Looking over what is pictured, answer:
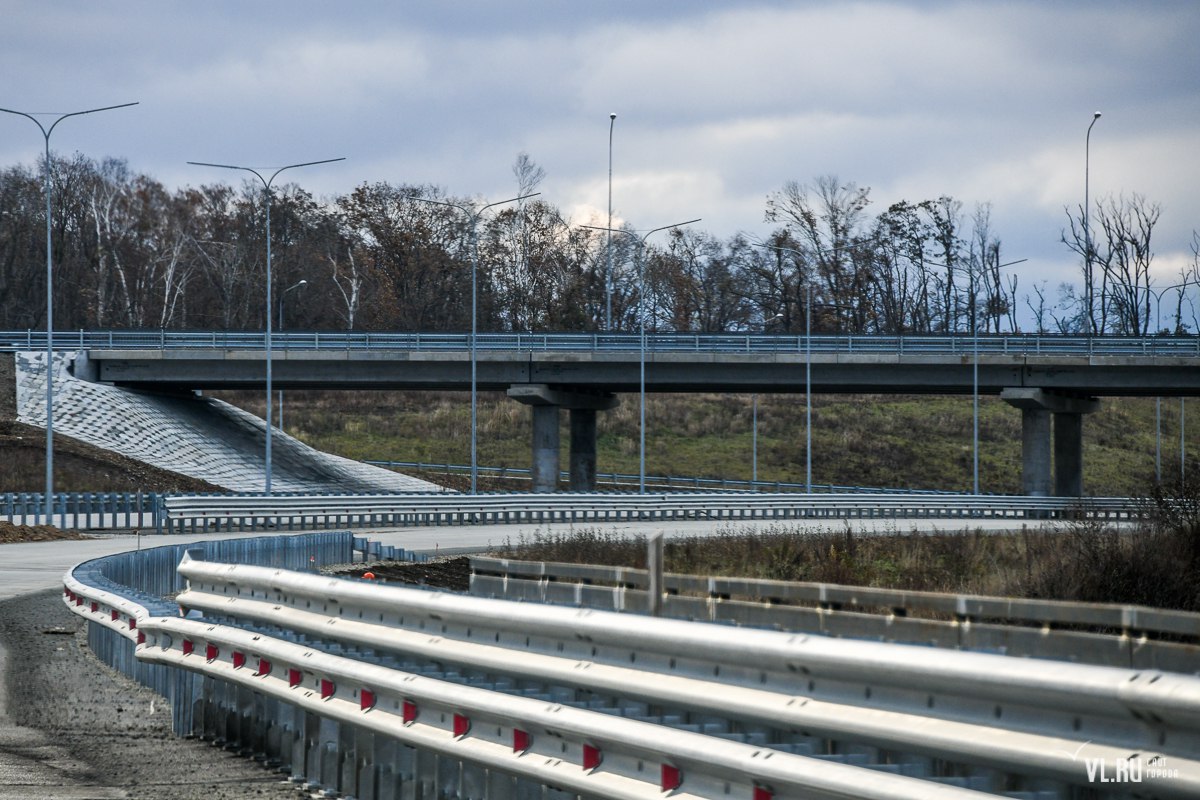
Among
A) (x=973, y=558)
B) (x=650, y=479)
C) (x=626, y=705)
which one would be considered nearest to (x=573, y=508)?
(x=973, y=558)

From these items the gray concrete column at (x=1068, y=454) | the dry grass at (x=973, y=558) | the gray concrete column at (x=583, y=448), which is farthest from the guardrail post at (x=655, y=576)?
the gray concrete column at (x=1068, y=454)

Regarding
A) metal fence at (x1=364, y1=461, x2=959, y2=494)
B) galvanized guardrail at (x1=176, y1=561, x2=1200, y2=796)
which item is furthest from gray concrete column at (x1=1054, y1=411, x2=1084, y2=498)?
galvanized guardrail at (x1=176, y1=561, x2=1200, y2=796)

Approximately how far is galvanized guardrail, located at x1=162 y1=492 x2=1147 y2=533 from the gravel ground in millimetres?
24231

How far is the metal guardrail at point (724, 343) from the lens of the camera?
204 ft

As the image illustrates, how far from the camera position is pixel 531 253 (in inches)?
4136

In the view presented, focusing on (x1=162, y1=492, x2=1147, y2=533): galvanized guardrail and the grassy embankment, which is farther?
the grassy embankment

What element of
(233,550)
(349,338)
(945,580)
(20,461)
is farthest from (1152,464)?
(233,550)

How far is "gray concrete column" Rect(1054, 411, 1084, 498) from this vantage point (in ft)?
218

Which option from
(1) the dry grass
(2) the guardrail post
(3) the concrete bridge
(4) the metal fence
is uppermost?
(3) the concrete bridge

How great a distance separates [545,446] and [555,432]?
0.76m

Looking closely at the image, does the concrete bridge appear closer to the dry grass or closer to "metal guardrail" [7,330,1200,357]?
"metal guardrail" [7,330,1200,357]

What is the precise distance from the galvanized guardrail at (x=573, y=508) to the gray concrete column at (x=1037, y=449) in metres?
10.6

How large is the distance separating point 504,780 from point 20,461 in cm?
5571

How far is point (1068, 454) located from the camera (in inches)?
2621
